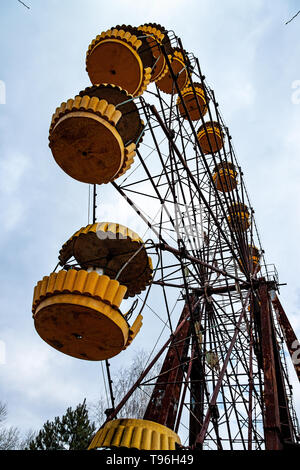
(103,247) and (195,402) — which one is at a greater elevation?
(103,247)

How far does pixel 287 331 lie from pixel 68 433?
16.8m

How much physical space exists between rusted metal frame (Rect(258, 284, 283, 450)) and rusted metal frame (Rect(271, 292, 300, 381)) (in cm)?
100

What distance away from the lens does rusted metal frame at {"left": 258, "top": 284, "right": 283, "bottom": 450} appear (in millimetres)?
7297

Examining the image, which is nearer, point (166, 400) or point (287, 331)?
point (166, 400)

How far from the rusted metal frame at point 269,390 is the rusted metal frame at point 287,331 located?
3.27ft

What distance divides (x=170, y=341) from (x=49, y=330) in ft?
17.6

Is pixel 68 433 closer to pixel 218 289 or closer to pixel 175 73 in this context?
pixel 218 289

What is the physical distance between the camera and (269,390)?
344 inches

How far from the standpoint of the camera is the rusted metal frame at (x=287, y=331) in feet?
38.4

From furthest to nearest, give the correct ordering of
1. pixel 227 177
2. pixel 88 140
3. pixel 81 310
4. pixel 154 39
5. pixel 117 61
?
pixel 227 177 < pixel 154 39 < pixel 117 61 < pixel 88 140 < pixel 81 310

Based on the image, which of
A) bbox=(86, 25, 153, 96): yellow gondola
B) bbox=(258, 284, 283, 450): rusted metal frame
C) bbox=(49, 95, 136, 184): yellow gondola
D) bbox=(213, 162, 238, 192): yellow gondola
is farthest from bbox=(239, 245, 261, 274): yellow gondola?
bbox=(49, 95, 136, 184): yellow gondola

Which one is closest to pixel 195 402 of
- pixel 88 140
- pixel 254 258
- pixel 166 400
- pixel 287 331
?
pixel 166 400

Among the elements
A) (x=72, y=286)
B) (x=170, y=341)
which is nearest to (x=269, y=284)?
(x=170, y=341)

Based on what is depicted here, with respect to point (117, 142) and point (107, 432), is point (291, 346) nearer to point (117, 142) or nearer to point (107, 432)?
point (107, 432)
